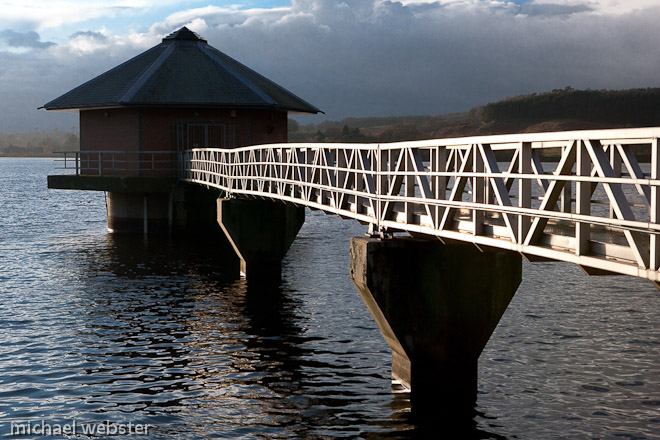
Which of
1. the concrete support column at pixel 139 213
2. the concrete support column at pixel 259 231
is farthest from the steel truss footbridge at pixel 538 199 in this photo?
the concrete support column at pixel 139 213

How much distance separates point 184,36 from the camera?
44062 millimetres

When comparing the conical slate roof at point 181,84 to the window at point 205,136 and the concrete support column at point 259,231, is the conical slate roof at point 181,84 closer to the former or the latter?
the window at point 205,136

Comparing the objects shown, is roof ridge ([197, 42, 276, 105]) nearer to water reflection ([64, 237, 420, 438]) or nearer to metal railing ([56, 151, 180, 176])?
metal railing ([56, 151, 180, 176])

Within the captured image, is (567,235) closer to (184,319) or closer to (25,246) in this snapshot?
(184,319)

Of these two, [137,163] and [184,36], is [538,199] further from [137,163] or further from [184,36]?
[184,36]

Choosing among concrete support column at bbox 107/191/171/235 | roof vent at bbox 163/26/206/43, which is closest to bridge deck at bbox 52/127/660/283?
concrete support column at bbox 107/191/171/235

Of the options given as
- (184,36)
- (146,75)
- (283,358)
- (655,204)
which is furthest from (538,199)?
(184,36)

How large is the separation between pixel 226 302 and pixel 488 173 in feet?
41.9

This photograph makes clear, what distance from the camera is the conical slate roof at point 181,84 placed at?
123ft

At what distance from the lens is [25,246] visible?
3684 cm

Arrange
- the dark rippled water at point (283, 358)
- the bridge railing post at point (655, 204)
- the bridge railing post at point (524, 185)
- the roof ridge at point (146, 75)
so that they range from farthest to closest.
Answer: the roof ridge at point (146, 75) < the dark rippled water at point (283, 358) < the bridge railing post at point (524, 185) < the bridge railing post at point (655, 204)

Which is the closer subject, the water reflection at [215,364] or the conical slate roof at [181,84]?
the water reflection at [215,364]

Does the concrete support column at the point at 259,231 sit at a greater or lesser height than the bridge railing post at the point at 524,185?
lesser

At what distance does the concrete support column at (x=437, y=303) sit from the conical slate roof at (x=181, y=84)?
991 inches
